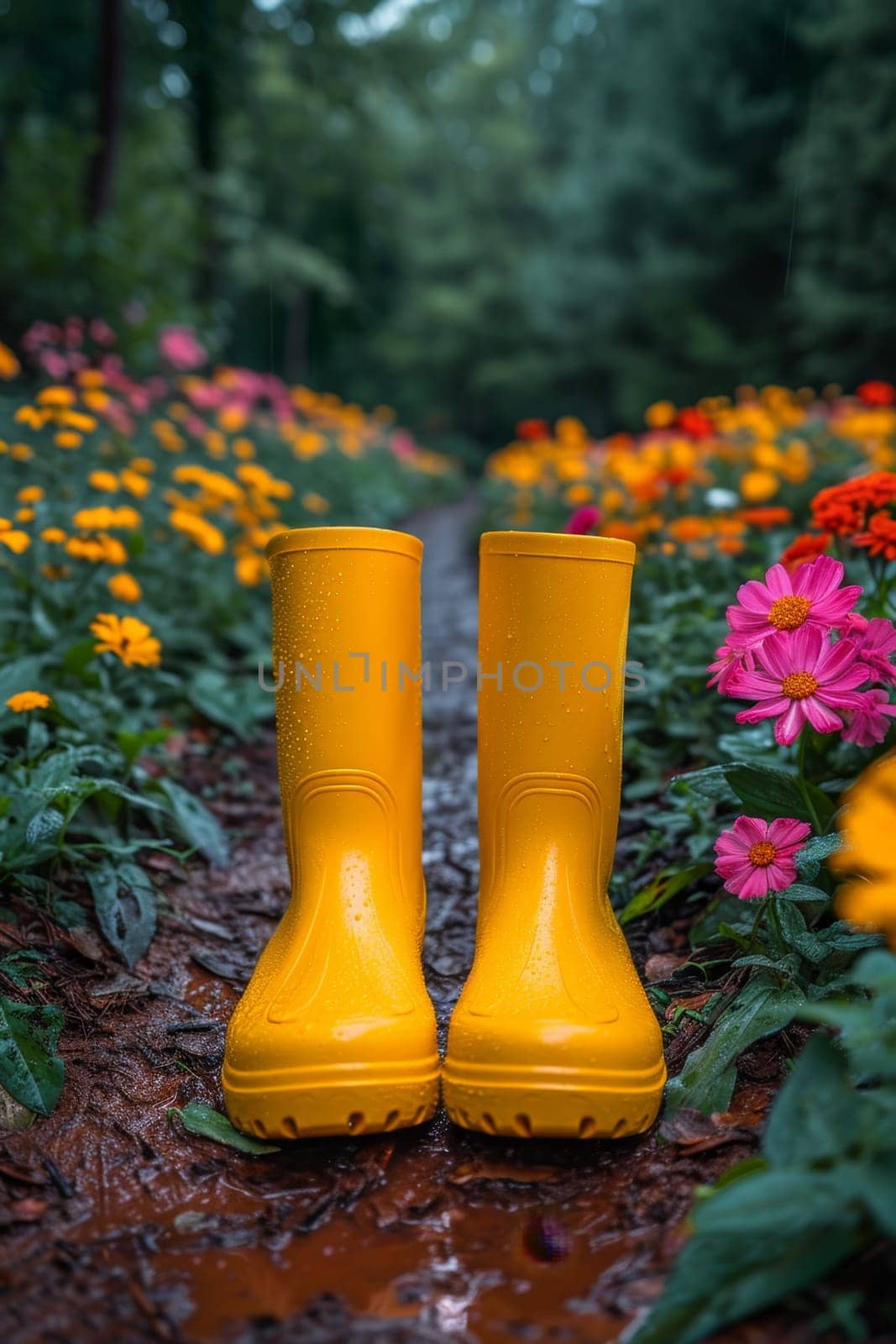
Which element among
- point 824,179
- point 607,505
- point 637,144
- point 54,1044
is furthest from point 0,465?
point 637,144

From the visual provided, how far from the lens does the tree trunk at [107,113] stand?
5109 mm

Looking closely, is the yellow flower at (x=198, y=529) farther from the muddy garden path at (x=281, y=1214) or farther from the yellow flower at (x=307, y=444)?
the yellow flower at (x=307, y=444)

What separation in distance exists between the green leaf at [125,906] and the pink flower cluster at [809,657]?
2.97 ft

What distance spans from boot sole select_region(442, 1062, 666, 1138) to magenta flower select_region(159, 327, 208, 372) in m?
4.12

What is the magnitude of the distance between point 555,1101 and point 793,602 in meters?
0.64

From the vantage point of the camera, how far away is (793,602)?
121 centimetres

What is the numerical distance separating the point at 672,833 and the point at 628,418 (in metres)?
12.5

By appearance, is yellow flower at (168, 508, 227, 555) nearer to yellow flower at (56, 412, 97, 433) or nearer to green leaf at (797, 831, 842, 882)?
yellow flower at (56, 412, 97, 433)

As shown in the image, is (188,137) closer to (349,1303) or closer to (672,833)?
(672,833)

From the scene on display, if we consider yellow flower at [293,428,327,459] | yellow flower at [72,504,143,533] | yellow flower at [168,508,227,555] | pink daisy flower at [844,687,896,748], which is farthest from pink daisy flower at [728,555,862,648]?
yellow flower at [293,428,327,459]

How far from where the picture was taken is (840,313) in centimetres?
879

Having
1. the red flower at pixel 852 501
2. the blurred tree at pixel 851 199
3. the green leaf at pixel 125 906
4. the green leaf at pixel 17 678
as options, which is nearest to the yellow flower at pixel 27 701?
the green leaf at pixel 17 678

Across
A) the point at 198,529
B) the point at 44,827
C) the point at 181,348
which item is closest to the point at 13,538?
the point at 44,827

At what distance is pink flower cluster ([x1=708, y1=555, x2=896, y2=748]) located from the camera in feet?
3.80
